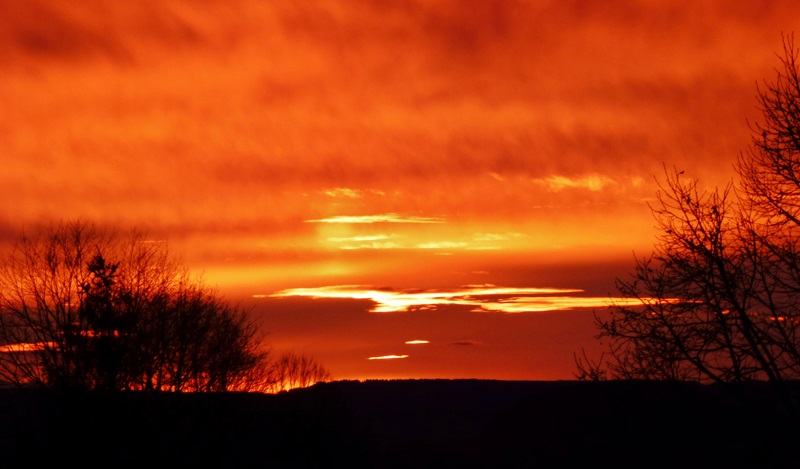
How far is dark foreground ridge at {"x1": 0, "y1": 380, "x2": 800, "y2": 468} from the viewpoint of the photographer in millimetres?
35812

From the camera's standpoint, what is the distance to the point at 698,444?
55.5m

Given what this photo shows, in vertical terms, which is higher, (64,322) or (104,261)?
(104,261)

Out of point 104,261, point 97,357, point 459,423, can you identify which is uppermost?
point 104,261

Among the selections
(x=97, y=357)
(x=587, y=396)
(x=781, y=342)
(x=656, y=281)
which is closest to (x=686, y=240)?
(x=656, y=281)

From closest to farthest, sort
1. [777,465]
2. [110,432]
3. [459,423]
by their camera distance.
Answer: [110,432], [777,465], [459,423]

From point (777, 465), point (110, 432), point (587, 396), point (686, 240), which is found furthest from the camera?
point (587, 396)

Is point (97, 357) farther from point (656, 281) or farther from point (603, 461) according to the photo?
point (603, 461)

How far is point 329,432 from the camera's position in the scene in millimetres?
56469

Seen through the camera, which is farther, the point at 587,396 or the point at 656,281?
the point at 587,396

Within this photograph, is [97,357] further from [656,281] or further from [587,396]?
[587,396]

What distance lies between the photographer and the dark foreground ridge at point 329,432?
3581 cm

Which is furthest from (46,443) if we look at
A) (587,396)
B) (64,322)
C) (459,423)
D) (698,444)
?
(459,423)

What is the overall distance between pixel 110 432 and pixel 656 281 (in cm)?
2839

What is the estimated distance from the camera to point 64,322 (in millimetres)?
42531
